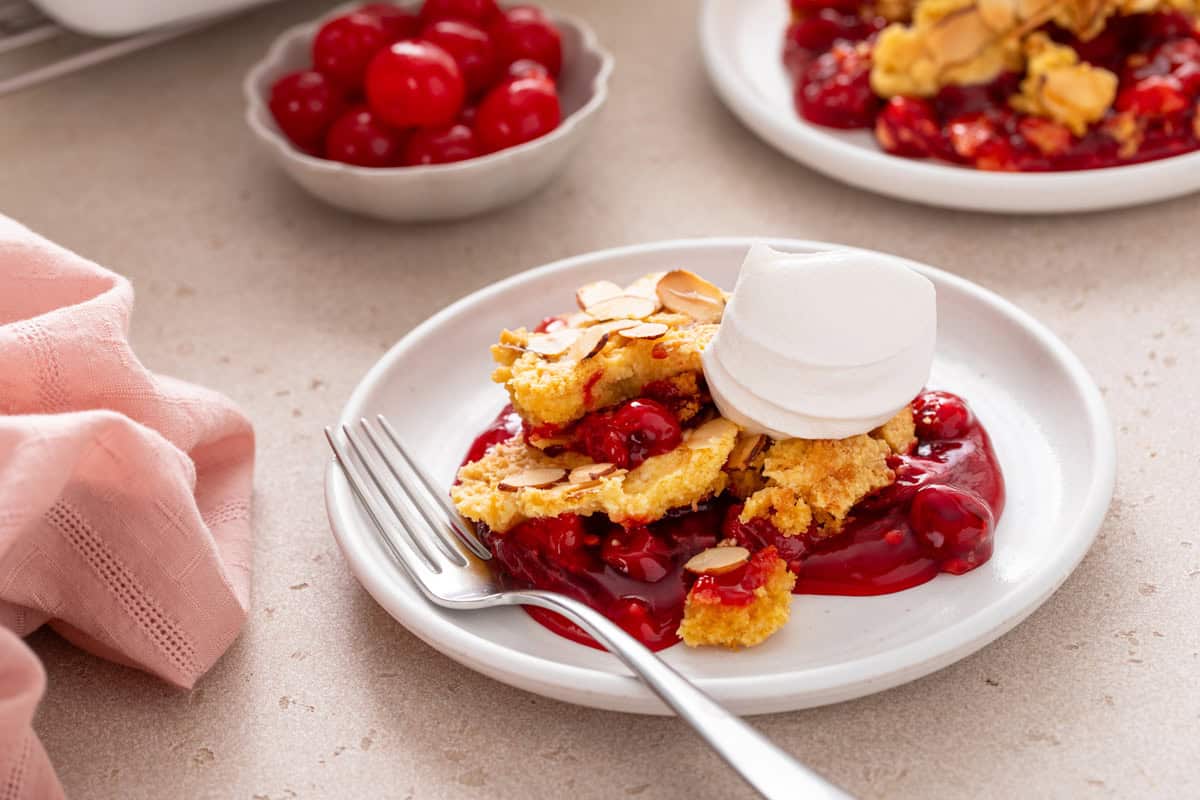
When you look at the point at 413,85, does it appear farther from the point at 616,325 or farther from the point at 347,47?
the point at 616,325

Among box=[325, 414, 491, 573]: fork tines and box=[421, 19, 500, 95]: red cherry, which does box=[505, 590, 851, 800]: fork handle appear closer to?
box=[325, 414, 491, 573]: fork tines

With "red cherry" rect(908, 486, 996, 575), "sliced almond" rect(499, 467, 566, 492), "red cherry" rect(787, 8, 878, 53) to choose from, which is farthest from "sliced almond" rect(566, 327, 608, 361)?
"red cherry" rect(787, 8, 878, 53)

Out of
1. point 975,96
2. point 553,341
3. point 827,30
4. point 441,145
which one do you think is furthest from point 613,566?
point 827,30

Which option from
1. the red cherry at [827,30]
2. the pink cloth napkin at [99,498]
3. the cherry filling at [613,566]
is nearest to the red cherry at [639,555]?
the cherry filling at [613,566]

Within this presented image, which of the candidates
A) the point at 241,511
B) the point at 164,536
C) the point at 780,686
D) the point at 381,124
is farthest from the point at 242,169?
the point at 780,686

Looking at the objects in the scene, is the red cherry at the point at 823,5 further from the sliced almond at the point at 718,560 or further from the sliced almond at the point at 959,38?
the sliced almond at the point at 718,560
